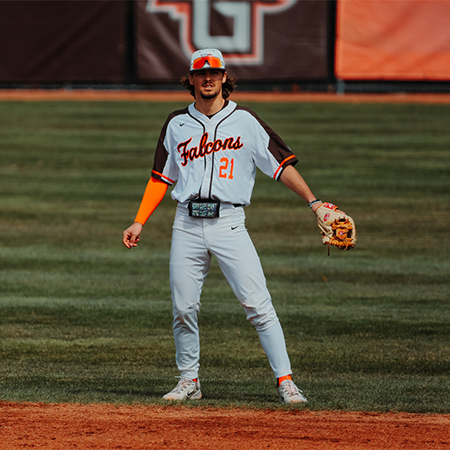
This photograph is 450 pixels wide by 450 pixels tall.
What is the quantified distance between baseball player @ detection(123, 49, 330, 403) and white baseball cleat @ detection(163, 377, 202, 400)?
0.05 metres

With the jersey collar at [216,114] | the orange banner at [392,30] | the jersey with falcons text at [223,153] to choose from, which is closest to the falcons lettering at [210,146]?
the jersey with falcons text at [223,153]

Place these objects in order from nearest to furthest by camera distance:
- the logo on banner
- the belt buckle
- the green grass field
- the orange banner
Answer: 1. the belt buckle
2. the green grass field
3. the logo on banner
4. the orange banner

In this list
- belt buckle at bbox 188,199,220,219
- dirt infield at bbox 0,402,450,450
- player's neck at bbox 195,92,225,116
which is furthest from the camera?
player's neck at bbox 195,92,225,116

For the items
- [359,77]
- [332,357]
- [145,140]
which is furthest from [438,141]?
[332,357]

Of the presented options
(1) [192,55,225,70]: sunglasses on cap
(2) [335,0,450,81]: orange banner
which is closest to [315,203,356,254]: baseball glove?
(1) [192,55,225,70]: sunglasses on cap

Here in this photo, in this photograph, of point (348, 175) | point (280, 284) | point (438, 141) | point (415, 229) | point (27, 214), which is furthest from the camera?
point (438, 141)

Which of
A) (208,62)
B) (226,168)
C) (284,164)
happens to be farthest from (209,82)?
(284,164)

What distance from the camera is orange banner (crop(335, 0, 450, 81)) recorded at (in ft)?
55.6

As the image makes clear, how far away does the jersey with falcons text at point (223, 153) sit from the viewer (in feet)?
16.6

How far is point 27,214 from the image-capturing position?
11977mm

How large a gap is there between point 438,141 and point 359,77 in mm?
2412

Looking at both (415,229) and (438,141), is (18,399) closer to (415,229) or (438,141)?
(415,229)

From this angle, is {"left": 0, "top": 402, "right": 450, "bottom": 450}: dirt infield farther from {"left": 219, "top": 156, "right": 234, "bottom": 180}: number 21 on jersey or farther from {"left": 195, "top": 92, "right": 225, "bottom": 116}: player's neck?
{"left": 195, "top": 92, "right": 225, "bottom": 116}: player's neck

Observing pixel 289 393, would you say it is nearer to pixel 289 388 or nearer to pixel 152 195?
pixel 289 388
